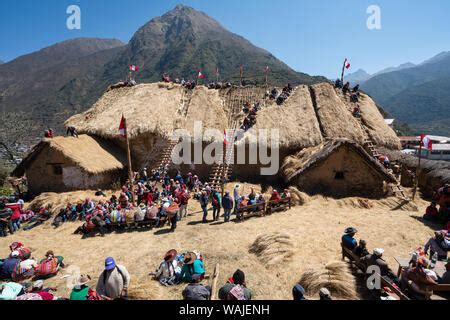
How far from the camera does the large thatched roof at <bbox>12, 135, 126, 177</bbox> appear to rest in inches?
608

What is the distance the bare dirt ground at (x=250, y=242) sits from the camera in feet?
23.3

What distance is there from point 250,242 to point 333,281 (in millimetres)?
3478

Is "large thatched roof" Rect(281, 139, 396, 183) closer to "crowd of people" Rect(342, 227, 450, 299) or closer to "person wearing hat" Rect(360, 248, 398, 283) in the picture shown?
"crowd of people" Rect(342, 227, 450, 299)

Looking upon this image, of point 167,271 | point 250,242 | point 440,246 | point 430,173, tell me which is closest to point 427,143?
point 430,173

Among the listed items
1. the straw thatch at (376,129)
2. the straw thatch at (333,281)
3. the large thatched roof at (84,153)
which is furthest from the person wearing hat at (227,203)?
the straw thatch at (376,129)

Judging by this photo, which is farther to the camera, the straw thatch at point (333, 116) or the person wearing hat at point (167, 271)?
the straw thatch at point (333, 116)

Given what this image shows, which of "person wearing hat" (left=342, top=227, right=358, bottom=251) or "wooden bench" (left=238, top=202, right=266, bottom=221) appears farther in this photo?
"wooden bench" (left=238, top=202, right=266, bottom=221)

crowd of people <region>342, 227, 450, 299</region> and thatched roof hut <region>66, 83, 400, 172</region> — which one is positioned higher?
thatched roof hut <region>66, 83, 400, 172</region>

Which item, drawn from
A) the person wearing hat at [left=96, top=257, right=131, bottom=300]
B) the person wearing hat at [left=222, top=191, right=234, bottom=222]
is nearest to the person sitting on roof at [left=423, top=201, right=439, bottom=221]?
the person wearing hat at [left=222, top=191, right=234, bottom=222]

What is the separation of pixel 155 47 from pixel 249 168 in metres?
150

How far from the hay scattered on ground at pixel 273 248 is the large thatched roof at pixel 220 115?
390 inches

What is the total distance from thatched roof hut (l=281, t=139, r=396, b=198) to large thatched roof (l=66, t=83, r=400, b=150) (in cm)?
393

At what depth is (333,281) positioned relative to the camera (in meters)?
6.23

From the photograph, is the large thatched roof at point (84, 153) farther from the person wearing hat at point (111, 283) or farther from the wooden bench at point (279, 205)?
the person wearing hat at point (111, 283)
